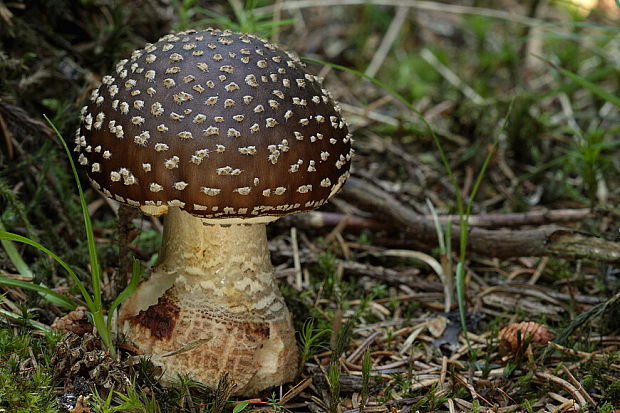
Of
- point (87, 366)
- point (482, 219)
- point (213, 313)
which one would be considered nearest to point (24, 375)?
point (87, 366)

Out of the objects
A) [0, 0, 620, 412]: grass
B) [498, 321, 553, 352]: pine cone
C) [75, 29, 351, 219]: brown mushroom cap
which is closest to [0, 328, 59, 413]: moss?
[0, 0, 620, 412]: grass

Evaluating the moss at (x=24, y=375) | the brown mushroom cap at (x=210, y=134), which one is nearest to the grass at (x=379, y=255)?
the moss at (x=24, y=375)

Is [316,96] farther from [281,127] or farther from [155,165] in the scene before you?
[155,165]

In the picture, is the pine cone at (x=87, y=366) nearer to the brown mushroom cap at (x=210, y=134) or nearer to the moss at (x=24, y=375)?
the moss at (x=24, y=375)

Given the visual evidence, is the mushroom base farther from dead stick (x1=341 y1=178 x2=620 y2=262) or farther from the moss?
dead stick (x1=341 y1=178 x2=620 y2=262)

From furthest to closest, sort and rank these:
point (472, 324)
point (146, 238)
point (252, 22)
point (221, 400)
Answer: point (252, 22), point (146, 238), point (472, 324), point (221, 400)

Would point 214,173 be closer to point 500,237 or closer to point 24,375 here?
point 24,375

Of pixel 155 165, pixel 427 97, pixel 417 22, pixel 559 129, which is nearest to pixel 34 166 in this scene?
pixel 155 165
